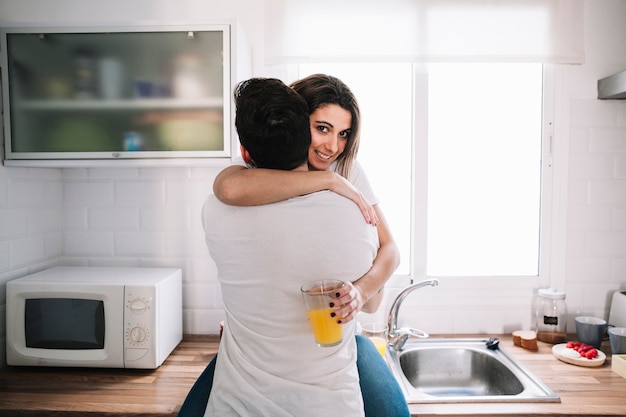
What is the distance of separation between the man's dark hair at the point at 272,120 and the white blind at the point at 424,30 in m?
1.10

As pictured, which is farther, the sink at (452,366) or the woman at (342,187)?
the sink at (452,366)

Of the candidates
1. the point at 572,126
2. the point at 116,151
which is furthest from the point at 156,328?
the point at 572,126

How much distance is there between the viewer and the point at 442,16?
1.95 meters

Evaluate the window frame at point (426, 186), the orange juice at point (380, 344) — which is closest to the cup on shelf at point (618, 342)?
the window frame at point (426, 186)

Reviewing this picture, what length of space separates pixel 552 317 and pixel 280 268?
1.60 metres

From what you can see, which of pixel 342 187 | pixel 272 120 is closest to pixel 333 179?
pixel 342 187

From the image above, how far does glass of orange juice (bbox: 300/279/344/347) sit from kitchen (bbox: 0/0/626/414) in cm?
123

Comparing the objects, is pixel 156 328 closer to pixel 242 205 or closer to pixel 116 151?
pixel 116 151

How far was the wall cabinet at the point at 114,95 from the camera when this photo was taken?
1681mm

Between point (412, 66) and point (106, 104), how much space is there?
1308mm

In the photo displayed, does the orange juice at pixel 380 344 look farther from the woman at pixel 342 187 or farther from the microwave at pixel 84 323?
the microwave at pixel 84 323

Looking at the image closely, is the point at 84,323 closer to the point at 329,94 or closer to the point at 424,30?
the point at 329,94

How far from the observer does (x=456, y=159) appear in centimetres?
214

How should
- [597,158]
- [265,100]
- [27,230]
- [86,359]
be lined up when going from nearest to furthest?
[265,100] < [86,359] < [27,230] < [597,158]
